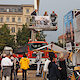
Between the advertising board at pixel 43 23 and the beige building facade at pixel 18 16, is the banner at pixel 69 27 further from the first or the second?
the beige building facade at pixel 18 16

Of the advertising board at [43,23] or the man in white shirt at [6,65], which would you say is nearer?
the man in white shirt at [6,65]

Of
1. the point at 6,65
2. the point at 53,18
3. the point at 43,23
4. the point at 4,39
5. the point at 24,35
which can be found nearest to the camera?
the point at 6,65

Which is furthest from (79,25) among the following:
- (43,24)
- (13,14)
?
(13,14)

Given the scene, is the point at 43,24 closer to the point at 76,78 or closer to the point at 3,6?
the point at 76,78

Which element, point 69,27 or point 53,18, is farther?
point 53,18

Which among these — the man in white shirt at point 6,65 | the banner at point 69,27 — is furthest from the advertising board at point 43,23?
the man in white shirt at point 6,65

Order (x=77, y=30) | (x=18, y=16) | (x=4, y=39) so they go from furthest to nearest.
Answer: (x=18, y=16)
(x=4, y=39)
(x=77, y=30)

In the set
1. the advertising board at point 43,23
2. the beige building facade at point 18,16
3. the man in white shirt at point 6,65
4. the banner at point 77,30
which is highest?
the beige building facade at point 18,16

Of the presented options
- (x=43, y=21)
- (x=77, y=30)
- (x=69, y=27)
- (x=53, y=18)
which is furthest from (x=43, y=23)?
(x=77, y=30)

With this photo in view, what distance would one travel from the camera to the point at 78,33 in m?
10.5

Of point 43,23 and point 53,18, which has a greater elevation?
point 53,18

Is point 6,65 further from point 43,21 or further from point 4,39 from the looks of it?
point 4,39

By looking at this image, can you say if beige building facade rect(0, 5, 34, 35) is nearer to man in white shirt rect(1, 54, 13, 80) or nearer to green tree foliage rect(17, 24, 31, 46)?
green tree foliage rect(17, 24, 31, 46)

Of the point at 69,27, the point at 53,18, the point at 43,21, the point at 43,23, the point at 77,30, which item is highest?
the point at 53,18
